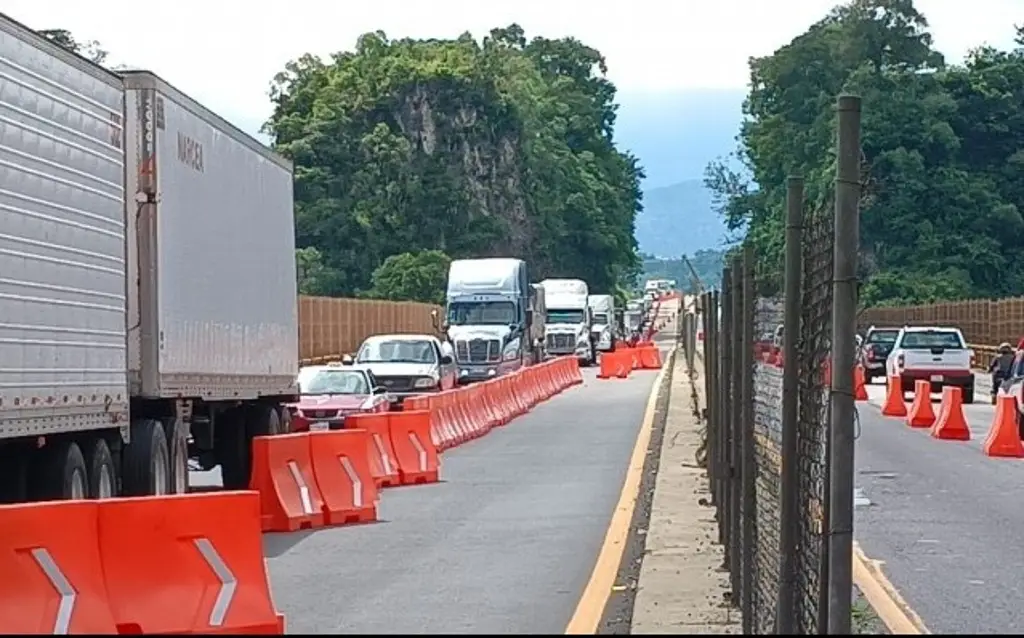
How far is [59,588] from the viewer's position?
10438mm

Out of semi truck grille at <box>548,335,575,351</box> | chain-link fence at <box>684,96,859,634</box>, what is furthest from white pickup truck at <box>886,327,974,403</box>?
A: chain-link fence at <box>684,96,859,634</box>

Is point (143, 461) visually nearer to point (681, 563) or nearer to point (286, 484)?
point (286, 484)

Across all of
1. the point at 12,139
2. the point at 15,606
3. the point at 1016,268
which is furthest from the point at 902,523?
the point at 1016,268

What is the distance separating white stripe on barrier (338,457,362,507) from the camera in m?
18.5

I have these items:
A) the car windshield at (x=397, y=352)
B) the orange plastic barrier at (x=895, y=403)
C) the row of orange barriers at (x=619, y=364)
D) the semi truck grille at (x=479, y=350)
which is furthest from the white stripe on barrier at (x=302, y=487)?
the row of orange barriers at (x=619, y=364)

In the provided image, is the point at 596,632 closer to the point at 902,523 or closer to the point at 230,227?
the point at 902,523

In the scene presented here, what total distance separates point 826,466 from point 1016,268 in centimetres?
8261

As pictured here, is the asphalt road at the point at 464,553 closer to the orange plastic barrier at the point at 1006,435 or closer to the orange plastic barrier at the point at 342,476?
the orange plastic barrier at the point at 342,476

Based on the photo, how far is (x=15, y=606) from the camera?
10289 mm

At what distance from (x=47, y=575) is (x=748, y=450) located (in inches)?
151

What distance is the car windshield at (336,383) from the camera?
99.2ft

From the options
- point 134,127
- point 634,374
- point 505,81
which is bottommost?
point 634,374

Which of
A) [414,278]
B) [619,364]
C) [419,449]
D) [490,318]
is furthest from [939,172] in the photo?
[419,449]

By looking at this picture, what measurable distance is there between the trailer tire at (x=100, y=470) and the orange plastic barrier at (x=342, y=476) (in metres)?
2.20
